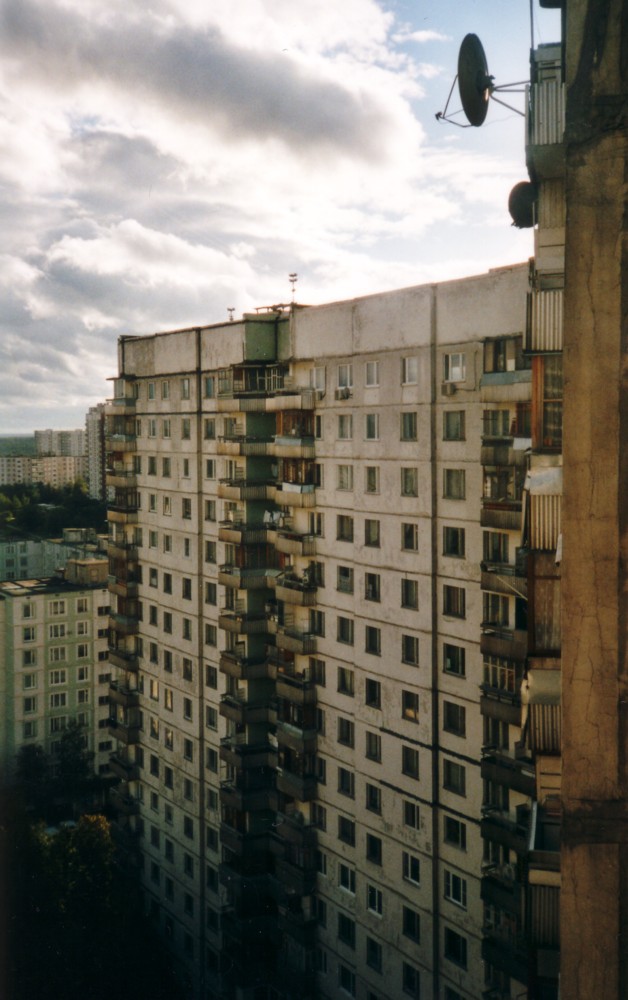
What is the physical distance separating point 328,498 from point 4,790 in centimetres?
895

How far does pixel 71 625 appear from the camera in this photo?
23047 millimetres

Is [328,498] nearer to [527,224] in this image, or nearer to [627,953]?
[527,224]

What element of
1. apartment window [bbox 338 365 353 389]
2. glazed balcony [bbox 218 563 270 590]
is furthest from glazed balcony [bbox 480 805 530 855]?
apartment window [bbox 338 365 353 389]

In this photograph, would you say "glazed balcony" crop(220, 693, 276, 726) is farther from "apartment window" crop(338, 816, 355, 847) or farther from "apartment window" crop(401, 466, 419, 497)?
"apartment window" crop(401, 466, 419, 497)

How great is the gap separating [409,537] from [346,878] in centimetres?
569

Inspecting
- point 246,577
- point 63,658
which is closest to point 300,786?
point 246,577

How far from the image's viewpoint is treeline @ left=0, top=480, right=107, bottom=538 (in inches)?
318

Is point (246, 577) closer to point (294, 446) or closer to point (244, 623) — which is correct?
point (244, 623)

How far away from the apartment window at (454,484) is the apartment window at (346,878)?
6273 mm

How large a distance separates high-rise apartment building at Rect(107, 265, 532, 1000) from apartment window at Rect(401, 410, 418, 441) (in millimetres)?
35

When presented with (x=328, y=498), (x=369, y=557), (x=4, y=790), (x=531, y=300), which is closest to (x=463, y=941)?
(x=369, y=557)

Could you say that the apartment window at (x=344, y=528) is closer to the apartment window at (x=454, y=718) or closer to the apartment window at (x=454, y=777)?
the apartment window at (x=454, y=718)

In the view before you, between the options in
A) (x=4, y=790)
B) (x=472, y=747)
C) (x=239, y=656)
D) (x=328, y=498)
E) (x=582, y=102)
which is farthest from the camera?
(x=239, y=656)

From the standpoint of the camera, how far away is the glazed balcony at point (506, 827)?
1016cm
